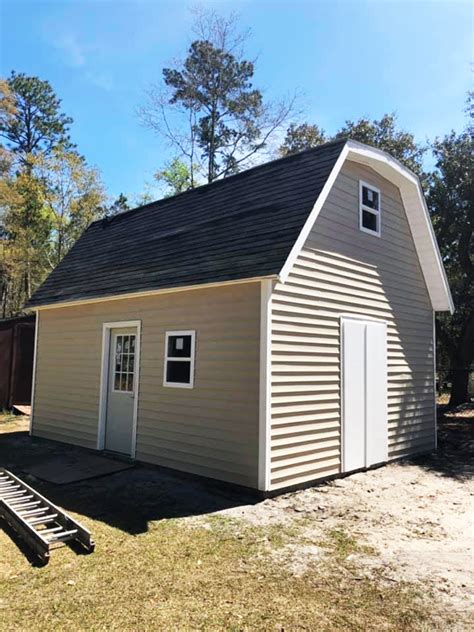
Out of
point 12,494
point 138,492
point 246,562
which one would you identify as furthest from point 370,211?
point 12,494

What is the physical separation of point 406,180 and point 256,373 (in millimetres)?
5154

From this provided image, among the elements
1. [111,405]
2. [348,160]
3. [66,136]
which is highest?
[66,136]

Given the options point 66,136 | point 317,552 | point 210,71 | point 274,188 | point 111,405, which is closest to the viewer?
point 317,552

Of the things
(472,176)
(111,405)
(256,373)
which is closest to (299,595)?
(256,373)

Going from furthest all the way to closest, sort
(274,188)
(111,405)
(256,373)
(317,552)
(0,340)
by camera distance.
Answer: (0,340) → (111,405) → (274,188) → (256,373) → (317,552)

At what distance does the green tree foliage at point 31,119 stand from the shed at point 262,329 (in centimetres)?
2138

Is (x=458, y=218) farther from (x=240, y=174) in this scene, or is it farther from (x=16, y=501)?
(x=16, y=501)

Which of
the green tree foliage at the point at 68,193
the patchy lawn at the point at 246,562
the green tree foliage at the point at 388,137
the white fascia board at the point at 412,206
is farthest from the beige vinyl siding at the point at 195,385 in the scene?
the green tree foliage at the point at 68,193

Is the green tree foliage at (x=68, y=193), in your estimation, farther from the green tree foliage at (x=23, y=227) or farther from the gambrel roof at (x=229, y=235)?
the gambrel roof at (x=229, y=235)

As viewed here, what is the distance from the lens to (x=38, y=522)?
14.6ft

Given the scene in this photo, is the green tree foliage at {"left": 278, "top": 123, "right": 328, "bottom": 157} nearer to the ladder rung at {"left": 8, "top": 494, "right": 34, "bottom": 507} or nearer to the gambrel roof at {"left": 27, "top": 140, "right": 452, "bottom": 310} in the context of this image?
the gambrel roof at {"left": 27, "top": 140, "right": 452, "bottom": 310}

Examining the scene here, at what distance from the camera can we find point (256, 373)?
584 centimetres

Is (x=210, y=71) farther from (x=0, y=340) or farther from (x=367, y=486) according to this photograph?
(x=367, y=486)

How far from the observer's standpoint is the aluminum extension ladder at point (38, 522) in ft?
13.3
